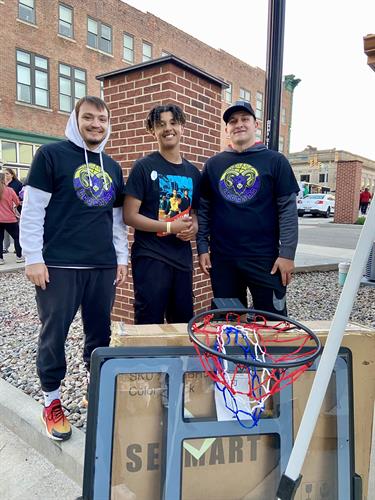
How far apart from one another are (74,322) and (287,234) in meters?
2.68

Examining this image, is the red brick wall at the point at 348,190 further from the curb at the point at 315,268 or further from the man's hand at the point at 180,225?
the man's hand at the point at 180,225

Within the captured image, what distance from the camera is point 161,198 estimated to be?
2.29m

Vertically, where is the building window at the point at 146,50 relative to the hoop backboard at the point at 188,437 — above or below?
above

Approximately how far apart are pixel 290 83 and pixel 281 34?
2815cm

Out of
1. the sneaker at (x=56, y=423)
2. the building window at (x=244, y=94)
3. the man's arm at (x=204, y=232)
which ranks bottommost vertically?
the sneaker at (x=56, y=423)

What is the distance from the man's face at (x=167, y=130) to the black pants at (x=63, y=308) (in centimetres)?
76

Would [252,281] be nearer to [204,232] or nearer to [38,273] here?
[204,232]

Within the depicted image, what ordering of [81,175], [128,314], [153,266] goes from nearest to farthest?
[81,175], [153,266], [128,314]

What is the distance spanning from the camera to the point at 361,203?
65.3 feet

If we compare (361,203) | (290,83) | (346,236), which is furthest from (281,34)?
(290,83)

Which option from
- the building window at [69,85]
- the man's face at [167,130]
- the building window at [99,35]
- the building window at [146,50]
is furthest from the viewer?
the building window at [146,50]

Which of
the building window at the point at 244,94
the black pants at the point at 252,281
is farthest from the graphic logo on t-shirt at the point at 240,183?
the building window at the point at 244,94

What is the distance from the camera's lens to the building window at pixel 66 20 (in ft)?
62.5

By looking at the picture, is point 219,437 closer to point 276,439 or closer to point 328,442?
point 276,439
